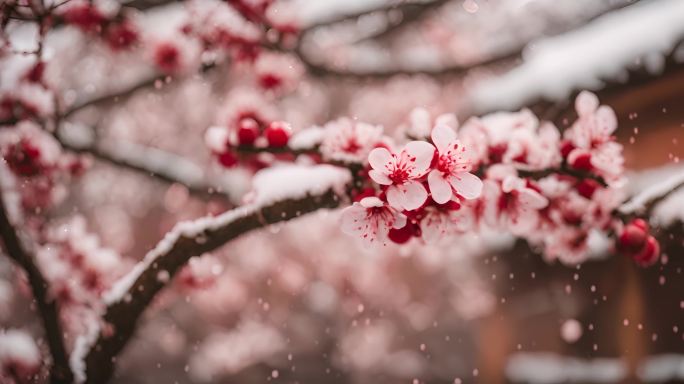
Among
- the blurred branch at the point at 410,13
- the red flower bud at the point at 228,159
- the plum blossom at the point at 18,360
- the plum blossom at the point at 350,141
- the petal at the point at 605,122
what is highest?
the petal at the point at 605,122

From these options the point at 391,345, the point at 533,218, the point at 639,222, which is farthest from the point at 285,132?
the point at 391,345

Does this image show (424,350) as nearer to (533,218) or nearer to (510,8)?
(510,8)

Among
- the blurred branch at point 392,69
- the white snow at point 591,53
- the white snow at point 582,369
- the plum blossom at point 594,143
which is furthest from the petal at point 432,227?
the white snow at point 582,369

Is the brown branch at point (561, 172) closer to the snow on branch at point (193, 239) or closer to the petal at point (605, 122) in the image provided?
the petal at point (605, 122)

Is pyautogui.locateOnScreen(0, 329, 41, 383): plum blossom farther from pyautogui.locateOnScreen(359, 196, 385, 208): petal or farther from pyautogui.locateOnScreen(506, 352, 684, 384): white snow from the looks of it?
pyautogui.locateOnScreen(506, 352, 684, 384): white snow

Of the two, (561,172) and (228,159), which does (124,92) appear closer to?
(228,159)

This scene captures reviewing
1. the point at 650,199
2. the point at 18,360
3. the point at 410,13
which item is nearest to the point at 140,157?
the point at 18,360
